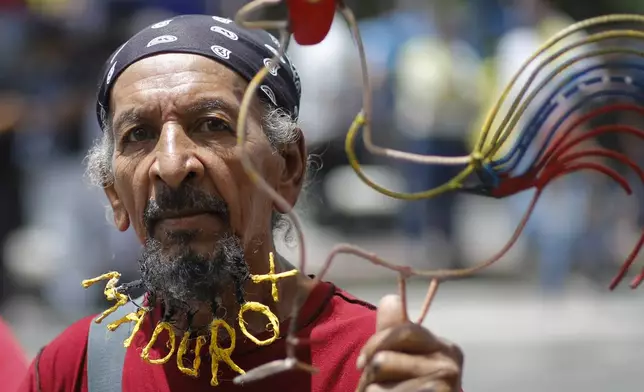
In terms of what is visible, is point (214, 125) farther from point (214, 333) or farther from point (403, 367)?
point (403, 367)

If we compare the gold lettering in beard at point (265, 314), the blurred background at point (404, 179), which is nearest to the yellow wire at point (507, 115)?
the gold lettering in beard at point (265, 314)

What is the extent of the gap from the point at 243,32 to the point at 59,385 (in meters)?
0.89

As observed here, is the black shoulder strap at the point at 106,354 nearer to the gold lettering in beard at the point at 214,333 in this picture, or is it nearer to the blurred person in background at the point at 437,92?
the gold lettering in beard at the point at 214,333

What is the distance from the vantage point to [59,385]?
2840 millimetres

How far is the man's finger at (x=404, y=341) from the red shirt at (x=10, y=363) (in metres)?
1.34

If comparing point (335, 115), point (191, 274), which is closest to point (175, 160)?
point (191, 274)

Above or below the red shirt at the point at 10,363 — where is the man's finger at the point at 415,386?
above

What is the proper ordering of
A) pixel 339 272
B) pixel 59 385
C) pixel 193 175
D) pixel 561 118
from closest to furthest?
pixel 561 118, pixel 193 175, pixel 59 385, pixel 339 272

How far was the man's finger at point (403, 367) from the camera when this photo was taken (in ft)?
6.82

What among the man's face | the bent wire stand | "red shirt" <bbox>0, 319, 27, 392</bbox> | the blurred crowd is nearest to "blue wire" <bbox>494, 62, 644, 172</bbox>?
the bent wire stand

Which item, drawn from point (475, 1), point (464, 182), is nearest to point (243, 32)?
point (464, 182)

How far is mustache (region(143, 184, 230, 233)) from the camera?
2621 mm

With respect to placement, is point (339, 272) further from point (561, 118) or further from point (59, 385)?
point (561, 118)

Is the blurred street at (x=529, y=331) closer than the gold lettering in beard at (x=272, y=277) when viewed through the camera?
No
